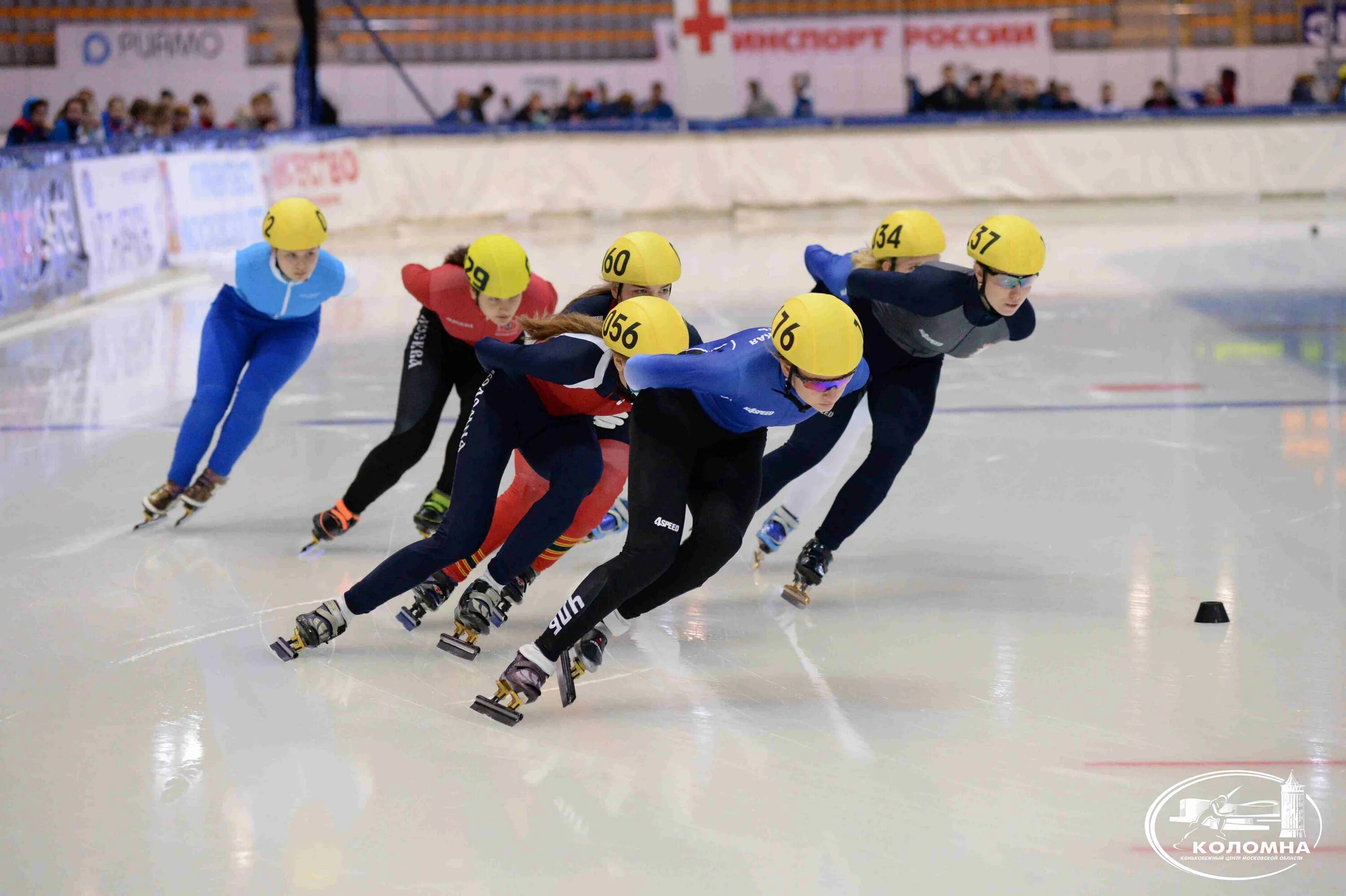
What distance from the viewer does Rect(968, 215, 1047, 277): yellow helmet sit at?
12.6 feet

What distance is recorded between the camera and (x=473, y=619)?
3.74m

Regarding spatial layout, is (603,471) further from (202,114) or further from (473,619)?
(202,114)

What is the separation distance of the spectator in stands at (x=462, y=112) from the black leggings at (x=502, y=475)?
14054 mm

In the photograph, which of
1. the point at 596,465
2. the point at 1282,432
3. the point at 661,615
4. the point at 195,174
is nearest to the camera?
the point at 596,465

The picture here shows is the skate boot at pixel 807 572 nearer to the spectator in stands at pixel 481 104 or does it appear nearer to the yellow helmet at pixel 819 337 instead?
the yellow helmet at pixel 819 337

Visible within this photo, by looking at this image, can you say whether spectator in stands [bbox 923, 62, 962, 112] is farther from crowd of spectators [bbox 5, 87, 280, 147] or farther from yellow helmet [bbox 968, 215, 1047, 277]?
yellow helmet [bbox 968, 215, 1047, 277]

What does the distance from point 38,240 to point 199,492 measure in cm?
530

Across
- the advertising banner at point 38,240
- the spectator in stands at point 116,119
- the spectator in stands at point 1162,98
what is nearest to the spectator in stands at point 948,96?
the spectator in stands at point 1162,98

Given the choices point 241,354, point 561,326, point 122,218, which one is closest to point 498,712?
point 561,326

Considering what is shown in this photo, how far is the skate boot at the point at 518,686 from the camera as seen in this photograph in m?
3.21

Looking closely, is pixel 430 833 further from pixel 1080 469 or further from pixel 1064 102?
pixel 1064 102

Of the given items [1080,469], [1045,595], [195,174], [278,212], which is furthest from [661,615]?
[195,174]

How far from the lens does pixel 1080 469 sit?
5695mm

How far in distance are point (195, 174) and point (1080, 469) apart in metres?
9.00
